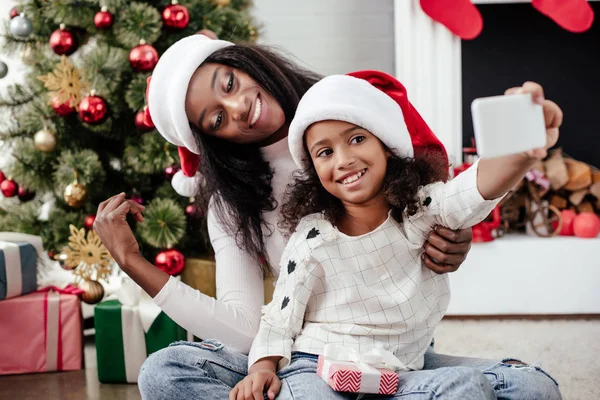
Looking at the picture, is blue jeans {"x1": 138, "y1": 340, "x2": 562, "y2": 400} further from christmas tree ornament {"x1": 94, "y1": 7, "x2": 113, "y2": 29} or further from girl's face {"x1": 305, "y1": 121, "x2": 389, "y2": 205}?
christmas tree ornament {"x1": 94, "y1": 7, "x2": 113, "y2": 29}

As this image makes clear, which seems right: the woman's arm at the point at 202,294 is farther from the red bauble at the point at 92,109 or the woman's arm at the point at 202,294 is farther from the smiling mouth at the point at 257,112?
the red bauble at the point at 92,109

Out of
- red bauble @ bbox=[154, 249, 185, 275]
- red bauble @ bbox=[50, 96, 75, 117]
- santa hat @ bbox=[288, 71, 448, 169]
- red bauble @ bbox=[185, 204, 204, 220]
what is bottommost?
red bauble @ bbox=[154, 249, 185, 275]

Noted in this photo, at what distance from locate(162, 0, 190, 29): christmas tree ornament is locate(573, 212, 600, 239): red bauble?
155cm

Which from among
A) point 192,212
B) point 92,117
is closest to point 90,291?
point 192,212

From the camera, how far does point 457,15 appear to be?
104 inches

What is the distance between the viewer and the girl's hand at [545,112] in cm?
90

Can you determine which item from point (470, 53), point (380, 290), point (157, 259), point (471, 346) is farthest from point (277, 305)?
point (470, 53)

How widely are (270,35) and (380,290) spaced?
2013 millimetres

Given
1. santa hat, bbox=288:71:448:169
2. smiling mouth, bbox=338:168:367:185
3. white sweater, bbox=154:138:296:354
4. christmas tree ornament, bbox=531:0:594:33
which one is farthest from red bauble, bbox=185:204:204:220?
christmas tree ornament, bbox=531:0:594:33

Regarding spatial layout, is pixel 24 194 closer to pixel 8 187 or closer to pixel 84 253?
pixel 8 187

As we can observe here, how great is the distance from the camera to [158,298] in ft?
4.28

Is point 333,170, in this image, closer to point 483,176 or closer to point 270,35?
point 483,176

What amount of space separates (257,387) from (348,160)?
403 millimetres

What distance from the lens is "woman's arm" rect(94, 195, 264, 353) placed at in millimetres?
1289
